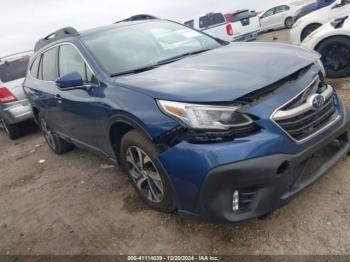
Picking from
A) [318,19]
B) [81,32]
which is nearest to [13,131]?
[81,32]

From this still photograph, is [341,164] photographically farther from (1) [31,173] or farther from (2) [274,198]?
(1) [31,173]

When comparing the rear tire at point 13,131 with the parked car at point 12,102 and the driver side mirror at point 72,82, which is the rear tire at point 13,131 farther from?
the driver side mirror at point 72,82

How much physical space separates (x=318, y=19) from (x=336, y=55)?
2229 mm

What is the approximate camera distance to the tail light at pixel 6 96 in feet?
22.9

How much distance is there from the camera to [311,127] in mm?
2502

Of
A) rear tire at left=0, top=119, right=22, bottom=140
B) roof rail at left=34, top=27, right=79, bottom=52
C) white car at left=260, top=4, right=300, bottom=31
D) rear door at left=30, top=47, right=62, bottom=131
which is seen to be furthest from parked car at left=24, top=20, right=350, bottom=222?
white car at left=260, top=4, right=300, bottom=31

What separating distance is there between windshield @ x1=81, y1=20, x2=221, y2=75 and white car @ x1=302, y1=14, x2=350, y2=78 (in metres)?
2.55

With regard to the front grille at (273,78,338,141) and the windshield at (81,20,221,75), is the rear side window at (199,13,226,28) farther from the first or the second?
the front grille at (273,78,338,141)

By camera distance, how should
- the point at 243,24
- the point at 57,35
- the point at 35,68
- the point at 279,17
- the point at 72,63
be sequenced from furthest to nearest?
the point at 279,17
the point at 243,24
the point at 35,68
the point at 57,35
the point at 72,63

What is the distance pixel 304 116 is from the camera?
8.08 ft

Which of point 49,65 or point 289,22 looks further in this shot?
point 289,22

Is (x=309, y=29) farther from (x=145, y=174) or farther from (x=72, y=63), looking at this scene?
(x=145, y=174)

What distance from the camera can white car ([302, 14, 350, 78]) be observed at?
5.44 m

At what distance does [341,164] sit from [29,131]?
271 inches
